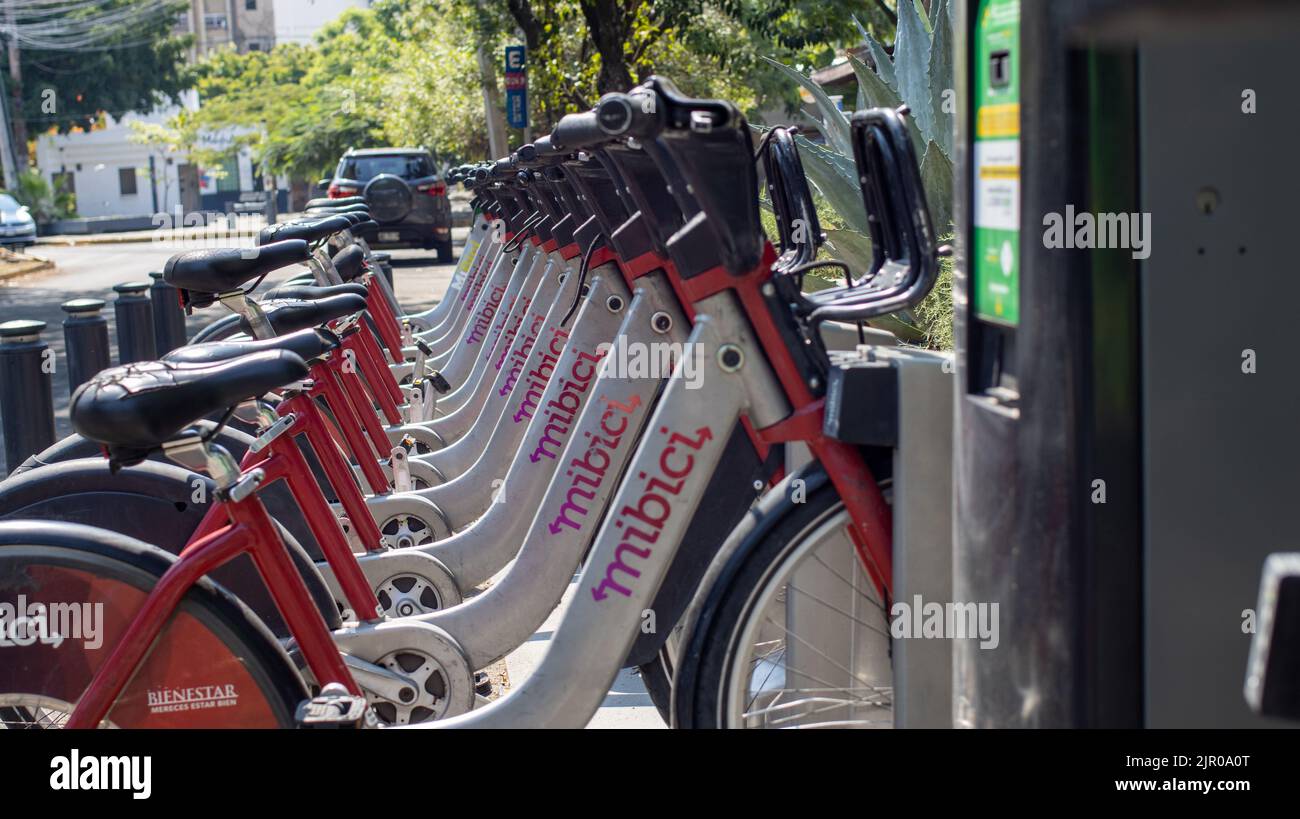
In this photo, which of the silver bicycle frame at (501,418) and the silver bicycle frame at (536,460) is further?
the silver bicycle frame at (501,418)

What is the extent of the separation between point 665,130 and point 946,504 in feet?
2.71

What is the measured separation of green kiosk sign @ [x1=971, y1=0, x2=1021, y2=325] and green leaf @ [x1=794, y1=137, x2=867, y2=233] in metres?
3.00

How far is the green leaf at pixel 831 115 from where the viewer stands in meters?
5.57

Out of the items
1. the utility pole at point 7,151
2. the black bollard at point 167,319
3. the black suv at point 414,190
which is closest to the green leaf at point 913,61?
the black bollard at point 167,319

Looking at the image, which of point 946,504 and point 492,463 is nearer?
point 946,504

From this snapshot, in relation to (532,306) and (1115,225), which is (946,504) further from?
(532,306)

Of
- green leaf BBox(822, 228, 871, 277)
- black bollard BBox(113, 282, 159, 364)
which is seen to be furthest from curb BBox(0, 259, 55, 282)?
green leaf BBox(822, 228, 871, 277)

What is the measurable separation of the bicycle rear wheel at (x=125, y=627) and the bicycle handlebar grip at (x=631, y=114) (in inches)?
45.3

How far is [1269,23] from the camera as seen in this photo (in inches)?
81.4

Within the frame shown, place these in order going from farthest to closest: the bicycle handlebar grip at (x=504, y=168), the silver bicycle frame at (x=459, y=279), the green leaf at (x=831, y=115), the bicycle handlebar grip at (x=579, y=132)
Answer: the silver bicycle frame at (x=459, y=279), the bicycle handlebar grip at (x=504, y=168), the green leaf at (x=831, y=115), the bicycle handlebar grip at (x=579, y=132)

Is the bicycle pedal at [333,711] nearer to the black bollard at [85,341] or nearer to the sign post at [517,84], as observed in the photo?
the black bollard at [85,341]

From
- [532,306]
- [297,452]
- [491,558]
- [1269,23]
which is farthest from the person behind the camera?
[532,306]

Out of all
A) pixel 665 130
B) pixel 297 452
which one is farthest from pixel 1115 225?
pixel 297 452

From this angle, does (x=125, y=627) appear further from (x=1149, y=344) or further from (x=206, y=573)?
(x=1149, y=344)
